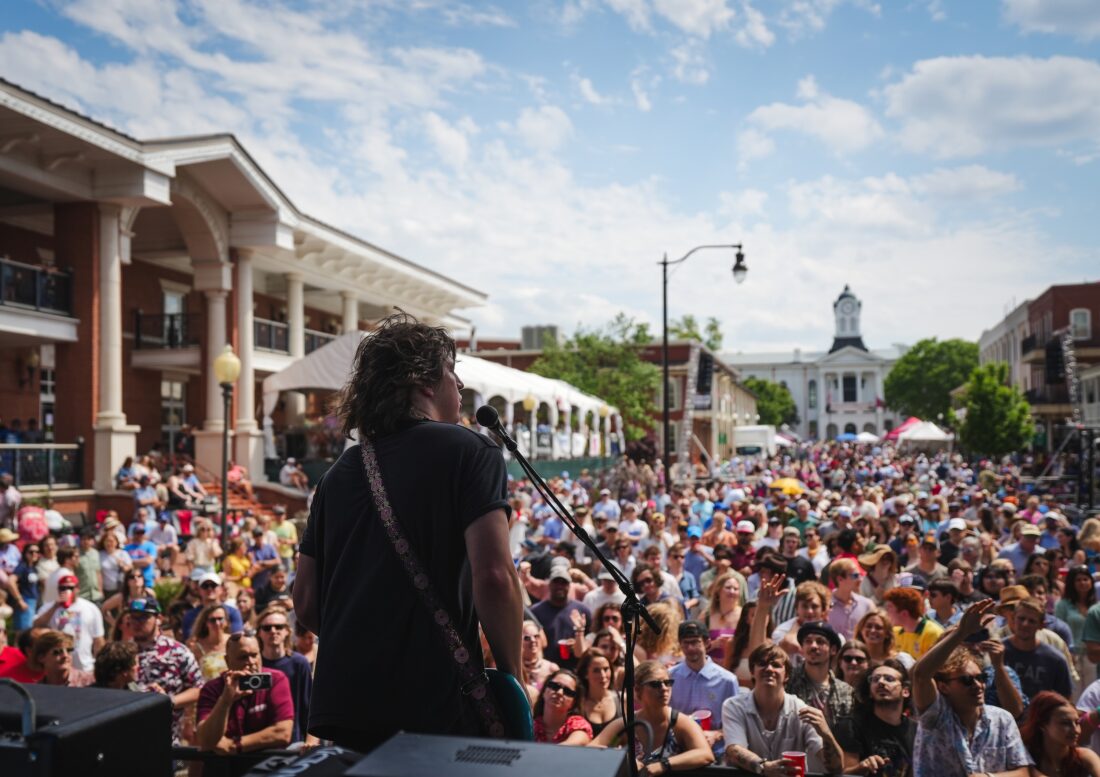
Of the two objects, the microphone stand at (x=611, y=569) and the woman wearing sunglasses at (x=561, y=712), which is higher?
the microphone stand at (x=611, y=569)

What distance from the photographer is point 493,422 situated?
2900 millimetres

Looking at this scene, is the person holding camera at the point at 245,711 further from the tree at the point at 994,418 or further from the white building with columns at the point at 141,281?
the tree at the point at 994,418

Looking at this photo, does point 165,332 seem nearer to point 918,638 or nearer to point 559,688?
point 559,688

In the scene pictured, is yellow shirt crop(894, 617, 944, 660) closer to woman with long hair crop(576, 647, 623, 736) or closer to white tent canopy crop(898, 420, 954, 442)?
woman with long hair crop(576, 647, 623, 736)

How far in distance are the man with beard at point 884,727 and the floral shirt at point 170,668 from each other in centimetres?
431

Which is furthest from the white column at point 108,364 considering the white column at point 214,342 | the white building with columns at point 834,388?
the white building with columns at point 834,388

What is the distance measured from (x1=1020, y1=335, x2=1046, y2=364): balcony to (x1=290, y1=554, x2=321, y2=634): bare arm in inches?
2530

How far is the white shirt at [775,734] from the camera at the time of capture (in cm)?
541

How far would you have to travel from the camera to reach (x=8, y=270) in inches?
737

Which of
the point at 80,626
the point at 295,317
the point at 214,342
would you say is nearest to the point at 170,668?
the point at 80,626

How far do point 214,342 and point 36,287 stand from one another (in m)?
5.54

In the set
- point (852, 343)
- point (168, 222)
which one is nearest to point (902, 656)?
point (168, 222)

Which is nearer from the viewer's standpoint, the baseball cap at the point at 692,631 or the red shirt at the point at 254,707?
the red shirt at the point at 254,707

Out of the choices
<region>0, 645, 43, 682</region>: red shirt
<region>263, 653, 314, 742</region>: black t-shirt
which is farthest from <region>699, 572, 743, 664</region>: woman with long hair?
<region>0, 645, 43, 682</region>: red shirt
